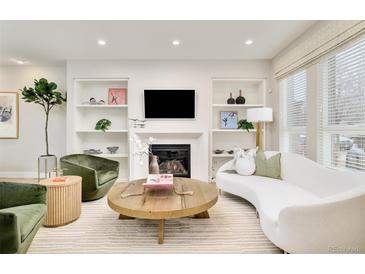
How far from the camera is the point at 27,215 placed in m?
1.62

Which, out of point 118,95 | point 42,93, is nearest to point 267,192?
point 118,95

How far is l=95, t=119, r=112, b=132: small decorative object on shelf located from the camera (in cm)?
408

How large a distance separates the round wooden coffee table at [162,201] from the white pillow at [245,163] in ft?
2.78

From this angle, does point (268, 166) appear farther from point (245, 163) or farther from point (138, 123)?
point (138, 123)

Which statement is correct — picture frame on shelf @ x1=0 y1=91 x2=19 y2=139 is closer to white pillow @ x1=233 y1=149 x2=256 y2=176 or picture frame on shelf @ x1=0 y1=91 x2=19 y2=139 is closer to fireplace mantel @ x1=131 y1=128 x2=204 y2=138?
fireplace mantel @ x1=131 y1=128 x2=204 y2=138

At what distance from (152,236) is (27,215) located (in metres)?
1.12

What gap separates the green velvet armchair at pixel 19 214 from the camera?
1326 millimetres

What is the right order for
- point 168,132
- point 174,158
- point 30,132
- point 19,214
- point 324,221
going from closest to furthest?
point 324,221 → point 19,214 → point 168,132 → point 174,158 → point 30,132

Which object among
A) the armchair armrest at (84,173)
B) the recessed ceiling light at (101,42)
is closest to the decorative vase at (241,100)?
the recessed ceiling light at (101,42)

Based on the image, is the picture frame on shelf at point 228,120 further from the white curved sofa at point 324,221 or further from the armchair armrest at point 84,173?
the armchair armrest at point 84,173
